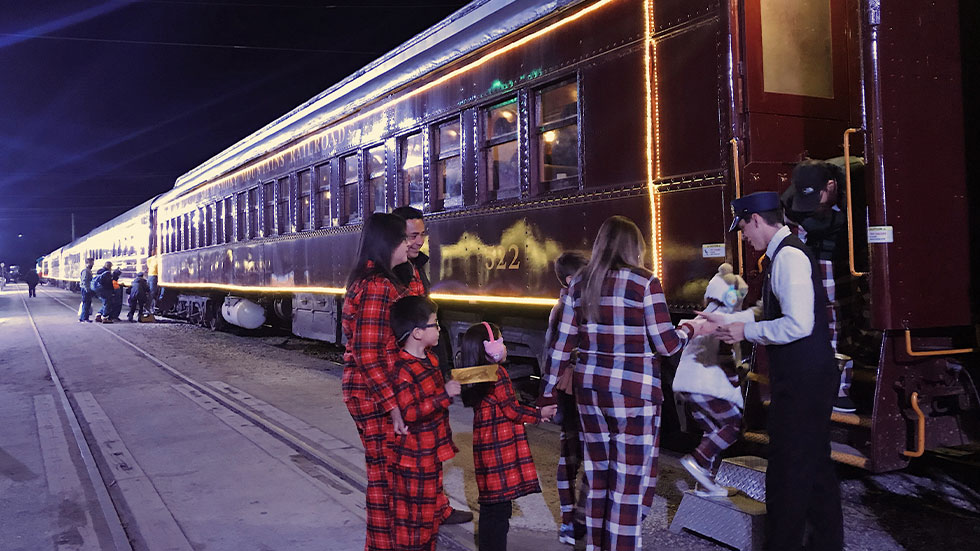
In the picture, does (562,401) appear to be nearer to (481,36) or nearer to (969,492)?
(969,492)

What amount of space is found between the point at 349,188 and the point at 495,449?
7417 mm

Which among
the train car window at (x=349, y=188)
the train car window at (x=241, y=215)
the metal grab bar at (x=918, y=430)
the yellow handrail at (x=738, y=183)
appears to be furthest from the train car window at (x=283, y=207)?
the metal grab bar at (x=918, y=430)

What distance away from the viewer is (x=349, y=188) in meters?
10.2

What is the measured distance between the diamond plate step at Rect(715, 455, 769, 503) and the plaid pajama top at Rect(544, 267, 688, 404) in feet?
3.60

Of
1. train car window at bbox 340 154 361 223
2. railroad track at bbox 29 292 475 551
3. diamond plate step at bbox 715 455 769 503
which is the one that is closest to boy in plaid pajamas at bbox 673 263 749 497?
diamond plate step at bbox 715 455 769 503

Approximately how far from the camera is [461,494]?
500cm

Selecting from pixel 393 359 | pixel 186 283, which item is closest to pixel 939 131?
pixel 393 359

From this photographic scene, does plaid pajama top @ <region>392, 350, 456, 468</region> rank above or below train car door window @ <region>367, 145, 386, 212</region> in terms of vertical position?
below

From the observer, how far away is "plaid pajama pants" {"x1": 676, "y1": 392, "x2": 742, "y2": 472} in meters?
3.97

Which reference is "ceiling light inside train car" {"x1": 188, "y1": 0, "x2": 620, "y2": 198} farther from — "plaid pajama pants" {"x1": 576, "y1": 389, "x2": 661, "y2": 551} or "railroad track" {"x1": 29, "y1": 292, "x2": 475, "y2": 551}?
"railroad track" {"x1": 29, "y1": 292, "x2": 475, "y2": 551}

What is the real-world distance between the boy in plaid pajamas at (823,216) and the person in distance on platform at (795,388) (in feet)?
4.00

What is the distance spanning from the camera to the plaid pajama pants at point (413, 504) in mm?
3100

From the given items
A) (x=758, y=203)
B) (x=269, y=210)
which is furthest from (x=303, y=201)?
(x=758, y=203)

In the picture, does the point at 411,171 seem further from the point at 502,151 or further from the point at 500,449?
the point at 500,449
